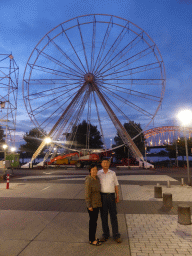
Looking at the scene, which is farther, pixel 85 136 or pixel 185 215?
pixel 85 136

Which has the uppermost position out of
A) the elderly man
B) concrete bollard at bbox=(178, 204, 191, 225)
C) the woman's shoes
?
the elderly man

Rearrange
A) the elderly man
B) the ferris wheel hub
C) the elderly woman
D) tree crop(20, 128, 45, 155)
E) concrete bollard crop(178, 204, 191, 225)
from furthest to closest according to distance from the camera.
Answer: tree crop(20, 128, 45, 155) → the ferris wheel hub → concrete bollard crop(178, 204, 191, 225) → the elderly man → the elderly woman

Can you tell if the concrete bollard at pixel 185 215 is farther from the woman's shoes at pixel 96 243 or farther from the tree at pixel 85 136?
the tree at pixel 85 136

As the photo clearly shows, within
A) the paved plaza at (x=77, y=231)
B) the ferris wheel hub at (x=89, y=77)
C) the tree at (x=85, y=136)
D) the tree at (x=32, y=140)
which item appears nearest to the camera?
the paved plaza at (x=77, y=231)

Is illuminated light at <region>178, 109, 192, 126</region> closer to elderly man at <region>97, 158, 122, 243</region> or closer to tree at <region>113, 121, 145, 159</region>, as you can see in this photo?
elderly man at <region>97, 158, 122, 243</region>

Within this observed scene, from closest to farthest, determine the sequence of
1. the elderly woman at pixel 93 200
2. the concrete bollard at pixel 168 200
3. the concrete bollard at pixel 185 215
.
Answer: the elderly woman at pixel 93 200, the concrete bollard at pixel 185 215, the concrete bollard at pixel 168 200

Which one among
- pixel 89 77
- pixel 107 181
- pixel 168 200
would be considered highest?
pixel 89 77

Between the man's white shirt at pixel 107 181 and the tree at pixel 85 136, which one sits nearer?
the man's white shirt at pixel 107 181

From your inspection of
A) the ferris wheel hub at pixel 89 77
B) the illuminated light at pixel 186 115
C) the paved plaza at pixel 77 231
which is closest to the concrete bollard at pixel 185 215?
the paved plaza at pixel 77 231

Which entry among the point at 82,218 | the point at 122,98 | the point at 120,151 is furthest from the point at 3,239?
the point at 120,151

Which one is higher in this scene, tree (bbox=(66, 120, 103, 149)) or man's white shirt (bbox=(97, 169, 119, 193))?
tree (bbox=(66, 120, 103, 149))

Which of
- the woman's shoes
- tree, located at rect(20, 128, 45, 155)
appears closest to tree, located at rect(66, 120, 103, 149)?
tree, located at rect(20, 128, 45, 155)

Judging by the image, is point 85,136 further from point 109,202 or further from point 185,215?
point 109,202

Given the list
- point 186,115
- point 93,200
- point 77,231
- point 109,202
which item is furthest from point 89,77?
point 93,200
